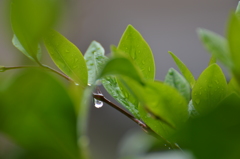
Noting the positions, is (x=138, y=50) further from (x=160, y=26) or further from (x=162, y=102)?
(x=160, y=26)

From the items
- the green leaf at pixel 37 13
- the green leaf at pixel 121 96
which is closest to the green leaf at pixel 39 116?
the green leaf at pixel 37 13

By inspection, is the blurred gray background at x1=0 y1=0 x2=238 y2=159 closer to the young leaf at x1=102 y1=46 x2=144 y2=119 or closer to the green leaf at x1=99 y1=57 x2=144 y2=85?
the young leaf at x1=102 y1=46 x2=144 y2=119

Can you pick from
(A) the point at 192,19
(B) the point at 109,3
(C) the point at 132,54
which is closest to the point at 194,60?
(A) the point at 192,19

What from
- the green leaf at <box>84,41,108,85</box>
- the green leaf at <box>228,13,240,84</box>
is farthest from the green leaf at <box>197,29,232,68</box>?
the green leaf at <box>84,41,108,85</box>

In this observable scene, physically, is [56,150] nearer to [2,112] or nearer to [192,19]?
[2,112]

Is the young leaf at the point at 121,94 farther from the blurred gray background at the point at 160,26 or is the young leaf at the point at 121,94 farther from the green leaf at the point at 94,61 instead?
the blurred gray background at the point at 160,26

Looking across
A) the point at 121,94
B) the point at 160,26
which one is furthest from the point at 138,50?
the point at 160,26
